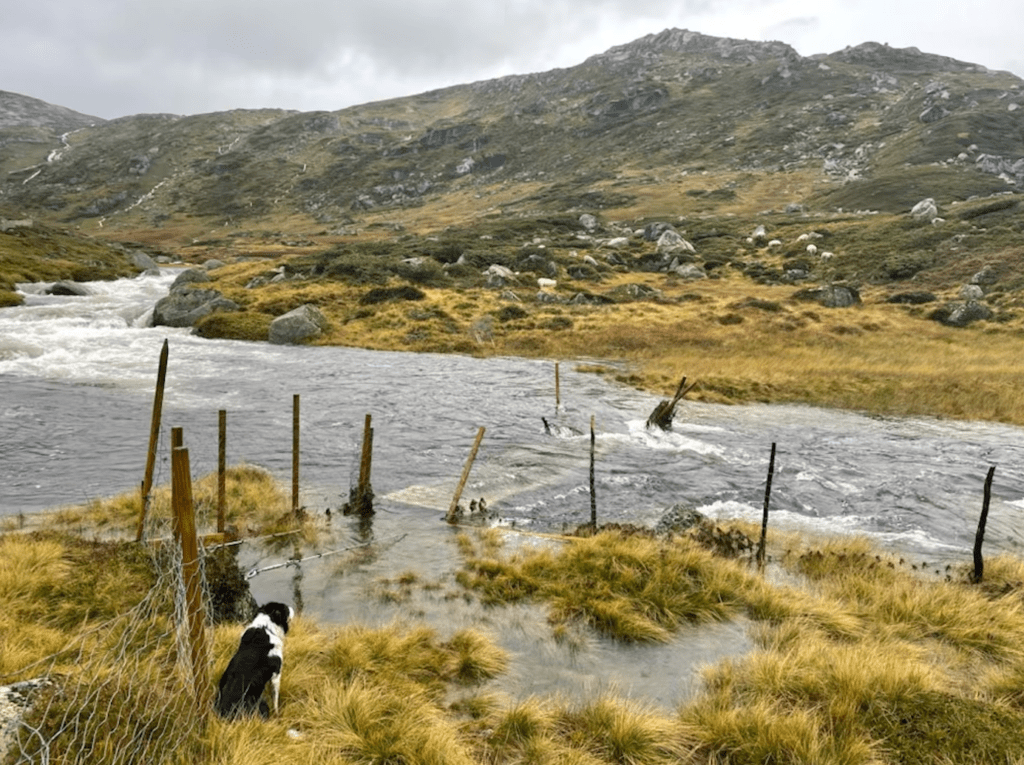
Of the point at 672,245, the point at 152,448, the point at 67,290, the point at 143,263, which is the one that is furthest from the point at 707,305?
the point at 143,263

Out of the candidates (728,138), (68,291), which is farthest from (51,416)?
(728,138)

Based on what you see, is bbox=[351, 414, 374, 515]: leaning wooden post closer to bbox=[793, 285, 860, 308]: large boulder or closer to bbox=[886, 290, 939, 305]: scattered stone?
bbox=[793, 285, 860, 308]: large boulder

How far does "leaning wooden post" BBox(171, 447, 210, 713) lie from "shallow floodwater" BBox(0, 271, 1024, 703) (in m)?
3.46

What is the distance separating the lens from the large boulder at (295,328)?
3416 cm

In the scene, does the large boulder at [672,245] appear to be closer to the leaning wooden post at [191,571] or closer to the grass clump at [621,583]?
the grass clump at [621,583]

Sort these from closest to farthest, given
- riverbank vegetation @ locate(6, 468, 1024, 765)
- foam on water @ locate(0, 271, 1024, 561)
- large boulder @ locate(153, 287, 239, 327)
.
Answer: riverbank vegetation @ locate(6, 468, 1024, 765)
foam on water @ locate(0, 271, 1024, 561)
large boulder @ locate(153, 287, 239, 327)

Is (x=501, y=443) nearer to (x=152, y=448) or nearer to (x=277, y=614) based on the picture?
(x=152, y=448)

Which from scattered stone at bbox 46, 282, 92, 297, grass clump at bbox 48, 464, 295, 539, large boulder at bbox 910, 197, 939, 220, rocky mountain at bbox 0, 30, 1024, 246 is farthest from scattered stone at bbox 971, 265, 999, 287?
scattered stone at bbox 46, 282, 92, 297

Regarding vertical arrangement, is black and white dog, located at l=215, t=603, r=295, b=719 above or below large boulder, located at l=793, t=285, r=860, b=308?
below

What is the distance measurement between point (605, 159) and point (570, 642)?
151 metres

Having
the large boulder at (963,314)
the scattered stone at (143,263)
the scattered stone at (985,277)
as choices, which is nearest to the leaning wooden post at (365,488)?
the large boulder at (963,314)

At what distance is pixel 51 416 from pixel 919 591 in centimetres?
2314

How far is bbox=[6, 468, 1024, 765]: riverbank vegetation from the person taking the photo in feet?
16.6

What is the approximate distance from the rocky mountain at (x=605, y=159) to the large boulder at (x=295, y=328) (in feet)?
238
